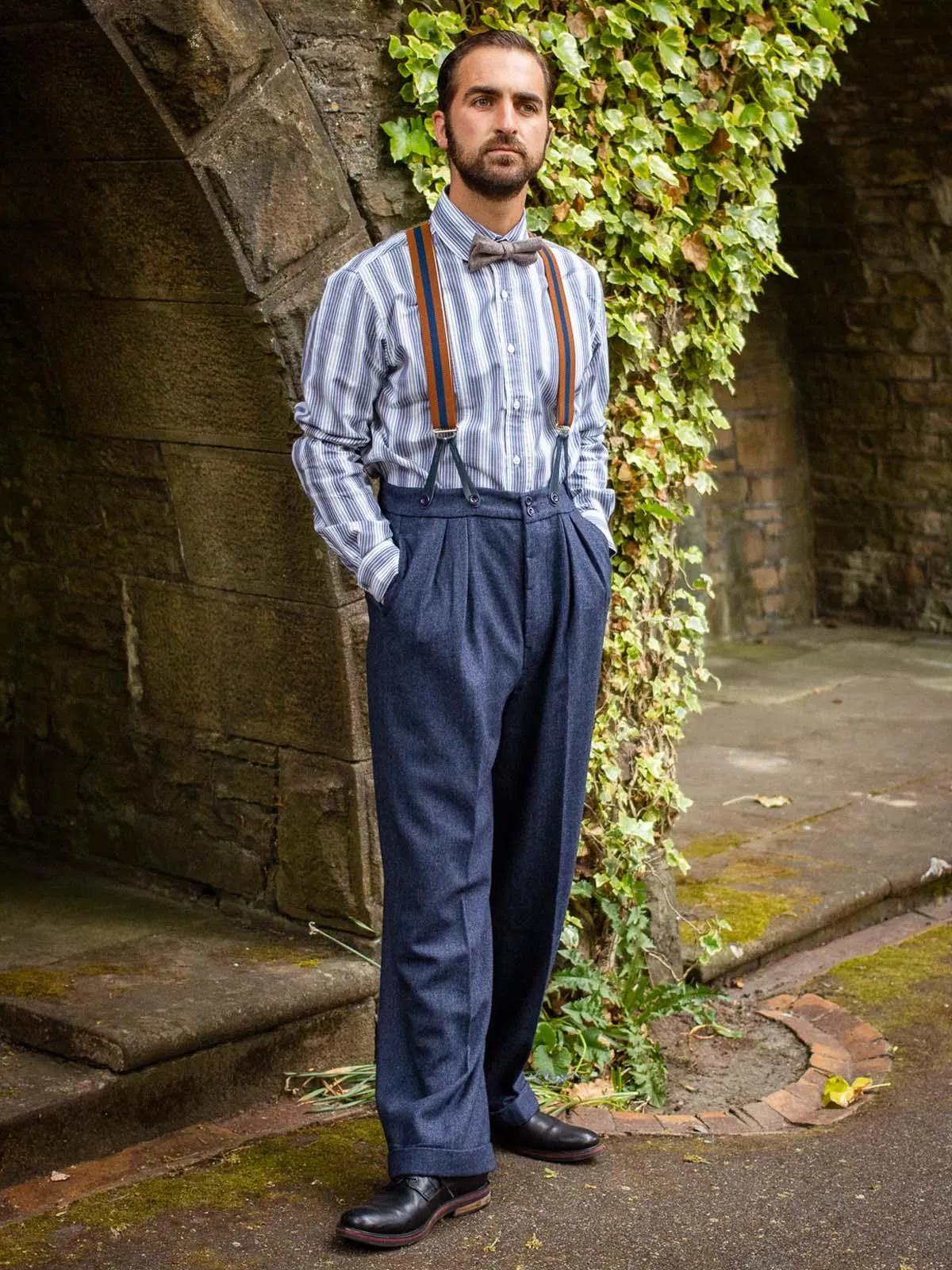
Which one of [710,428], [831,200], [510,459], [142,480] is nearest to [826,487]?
A: [831,200]

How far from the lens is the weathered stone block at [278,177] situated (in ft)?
11.7

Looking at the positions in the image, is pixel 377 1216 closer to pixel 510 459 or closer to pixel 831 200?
pixel 510 459

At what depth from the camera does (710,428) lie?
4402 mm

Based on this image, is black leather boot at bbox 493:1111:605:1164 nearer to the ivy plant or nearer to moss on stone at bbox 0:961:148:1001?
the ivy plant

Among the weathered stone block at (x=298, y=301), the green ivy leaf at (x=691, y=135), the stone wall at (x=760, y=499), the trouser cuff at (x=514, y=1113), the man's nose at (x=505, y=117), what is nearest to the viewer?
Result: the man's nose at (x=505, y=117)

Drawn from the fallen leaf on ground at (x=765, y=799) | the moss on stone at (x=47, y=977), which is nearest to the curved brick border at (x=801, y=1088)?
the moss on stone at (x=47, y=977)

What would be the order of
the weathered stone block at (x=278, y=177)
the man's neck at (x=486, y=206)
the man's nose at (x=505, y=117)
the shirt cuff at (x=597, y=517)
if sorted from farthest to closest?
the weathered stone block at (x=278, y=177)
the shirt cuff at (x=597, y=517)
the man's neck at (x=486, y=206)
the man's nose at (x=505, y=117)

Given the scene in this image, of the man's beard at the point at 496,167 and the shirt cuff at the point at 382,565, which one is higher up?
the man's beard at the point at 496,167

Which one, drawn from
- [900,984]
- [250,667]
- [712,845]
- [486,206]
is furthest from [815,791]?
[486,206]

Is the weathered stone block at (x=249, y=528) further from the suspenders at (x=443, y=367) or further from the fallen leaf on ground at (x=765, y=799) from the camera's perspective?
the fallen leaf on ground at (x=765, y=799)

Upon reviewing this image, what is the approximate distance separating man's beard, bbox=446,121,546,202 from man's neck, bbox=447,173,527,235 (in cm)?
2

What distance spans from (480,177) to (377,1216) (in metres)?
1.68

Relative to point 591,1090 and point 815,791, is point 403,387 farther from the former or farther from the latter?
point 815,791

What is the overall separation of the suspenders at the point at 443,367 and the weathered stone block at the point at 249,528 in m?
0.82
